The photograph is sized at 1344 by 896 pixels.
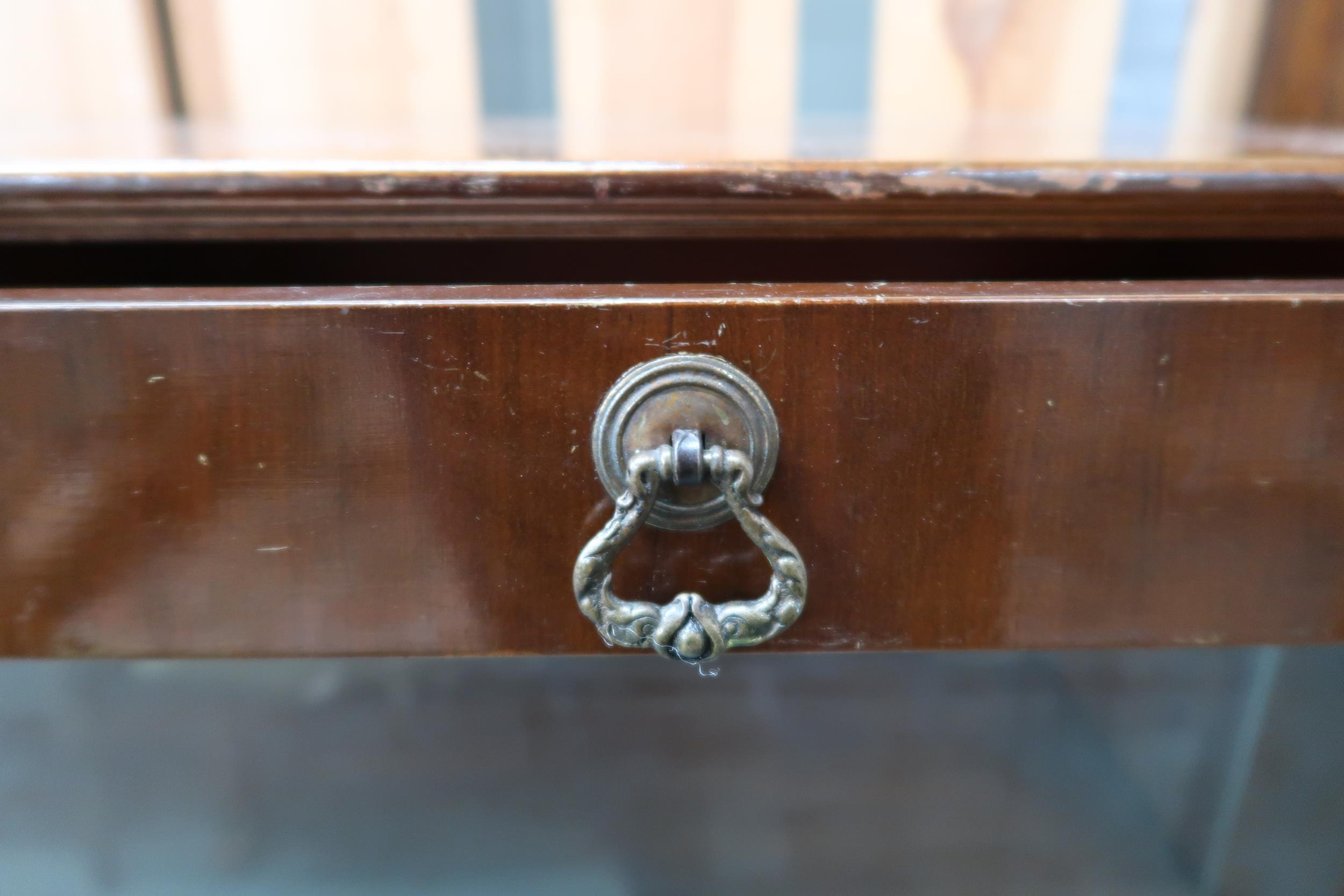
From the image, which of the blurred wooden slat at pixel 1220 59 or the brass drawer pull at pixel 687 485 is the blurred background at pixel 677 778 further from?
the blurred wooden slat at pixel 1220 59

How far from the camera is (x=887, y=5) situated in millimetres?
665

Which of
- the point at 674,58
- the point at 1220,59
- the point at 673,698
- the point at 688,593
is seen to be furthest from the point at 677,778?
the point at 1220,59

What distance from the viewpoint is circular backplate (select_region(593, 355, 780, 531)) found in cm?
24

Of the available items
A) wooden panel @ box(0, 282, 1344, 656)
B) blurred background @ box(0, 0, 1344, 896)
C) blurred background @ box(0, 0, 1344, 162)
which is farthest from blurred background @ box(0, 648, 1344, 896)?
blurred background @ box(0, 0, 1344, 162)

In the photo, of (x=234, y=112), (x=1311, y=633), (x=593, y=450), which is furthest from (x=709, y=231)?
(x=234, y=112)

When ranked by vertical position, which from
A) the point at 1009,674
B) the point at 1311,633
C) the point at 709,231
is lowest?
the point at 1009,674

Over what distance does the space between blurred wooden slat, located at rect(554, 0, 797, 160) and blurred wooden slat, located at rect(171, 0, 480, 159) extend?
87 mm

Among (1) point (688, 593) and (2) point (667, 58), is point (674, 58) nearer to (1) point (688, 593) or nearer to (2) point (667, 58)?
(2) point (667, 58)

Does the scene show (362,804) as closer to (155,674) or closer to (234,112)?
(155,674)

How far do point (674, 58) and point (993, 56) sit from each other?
0.26 m

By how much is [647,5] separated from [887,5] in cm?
19

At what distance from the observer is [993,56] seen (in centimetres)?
67

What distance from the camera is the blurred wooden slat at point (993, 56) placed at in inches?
26.2

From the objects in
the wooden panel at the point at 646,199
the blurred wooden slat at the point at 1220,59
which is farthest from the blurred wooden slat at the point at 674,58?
the wooden panel at the point at 646,199
